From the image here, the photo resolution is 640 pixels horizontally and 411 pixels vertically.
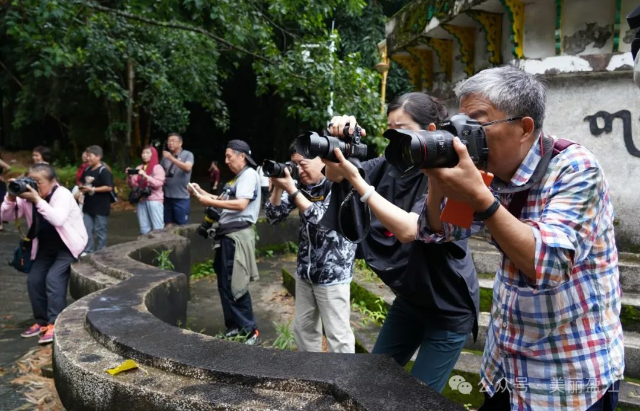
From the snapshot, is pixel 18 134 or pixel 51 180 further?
pixel 18 134

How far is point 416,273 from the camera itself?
220cm

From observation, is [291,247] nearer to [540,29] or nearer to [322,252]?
[540,29]

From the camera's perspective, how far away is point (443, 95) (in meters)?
6.55

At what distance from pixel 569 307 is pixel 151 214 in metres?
6.82

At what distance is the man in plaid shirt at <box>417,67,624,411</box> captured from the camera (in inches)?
52.3

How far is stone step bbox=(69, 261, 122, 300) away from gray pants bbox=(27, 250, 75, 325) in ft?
0.55

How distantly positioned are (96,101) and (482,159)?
2084 cm

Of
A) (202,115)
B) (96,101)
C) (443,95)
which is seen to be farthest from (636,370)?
(202,115)

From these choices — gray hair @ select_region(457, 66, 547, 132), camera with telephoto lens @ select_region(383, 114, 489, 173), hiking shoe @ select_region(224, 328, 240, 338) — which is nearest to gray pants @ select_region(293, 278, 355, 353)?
hiking shoe @ select_region(224, 328, 240, 338)

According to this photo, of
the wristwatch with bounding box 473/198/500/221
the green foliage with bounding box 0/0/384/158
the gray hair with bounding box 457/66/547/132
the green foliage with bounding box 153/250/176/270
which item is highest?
the green foliage with bounding box 0/0/384/158

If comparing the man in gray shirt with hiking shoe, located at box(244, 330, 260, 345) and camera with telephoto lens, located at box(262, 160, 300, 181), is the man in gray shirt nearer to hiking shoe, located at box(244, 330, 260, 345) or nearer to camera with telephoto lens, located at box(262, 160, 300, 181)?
hiking shoe, located at box(244, 330, 260, 345)

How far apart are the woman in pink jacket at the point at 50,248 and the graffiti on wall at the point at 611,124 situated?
189 inches

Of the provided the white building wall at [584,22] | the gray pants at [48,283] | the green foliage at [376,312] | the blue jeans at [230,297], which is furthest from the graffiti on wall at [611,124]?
the gray pants at [48,283]

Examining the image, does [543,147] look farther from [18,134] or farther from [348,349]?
[18,134]
